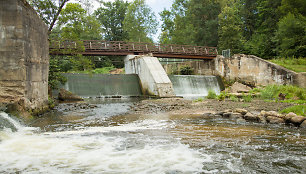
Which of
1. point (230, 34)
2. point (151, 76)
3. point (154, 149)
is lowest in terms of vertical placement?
point (154, 149)

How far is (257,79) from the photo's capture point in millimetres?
23594

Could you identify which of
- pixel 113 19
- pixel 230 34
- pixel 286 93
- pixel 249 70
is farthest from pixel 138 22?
pixel 286 93

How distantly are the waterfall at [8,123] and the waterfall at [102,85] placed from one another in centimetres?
1289

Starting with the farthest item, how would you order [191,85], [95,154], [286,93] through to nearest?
[191,85] → [286,93] → [95,154]

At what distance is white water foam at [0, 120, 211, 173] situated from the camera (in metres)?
3.88

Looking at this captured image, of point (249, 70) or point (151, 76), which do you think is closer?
point (151, 76)

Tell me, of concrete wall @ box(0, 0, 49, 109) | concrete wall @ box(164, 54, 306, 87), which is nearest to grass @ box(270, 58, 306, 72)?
concrete wall @ box(164, 54, 306, 87)

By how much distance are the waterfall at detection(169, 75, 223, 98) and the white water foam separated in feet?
55.9

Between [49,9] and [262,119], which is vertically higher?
[49,9]

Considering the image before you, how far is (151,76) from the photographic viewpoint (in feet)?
66.5

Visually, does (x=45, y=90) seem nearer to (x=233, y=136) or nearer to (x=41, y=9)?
(x=41, y=9)

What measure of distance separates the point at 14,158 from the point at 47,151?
0.59 metres

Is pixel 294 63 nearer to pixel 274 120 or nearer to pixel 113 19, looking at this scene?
pixel 274 120

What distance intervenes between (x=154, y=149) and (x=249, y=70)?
22.1 m
